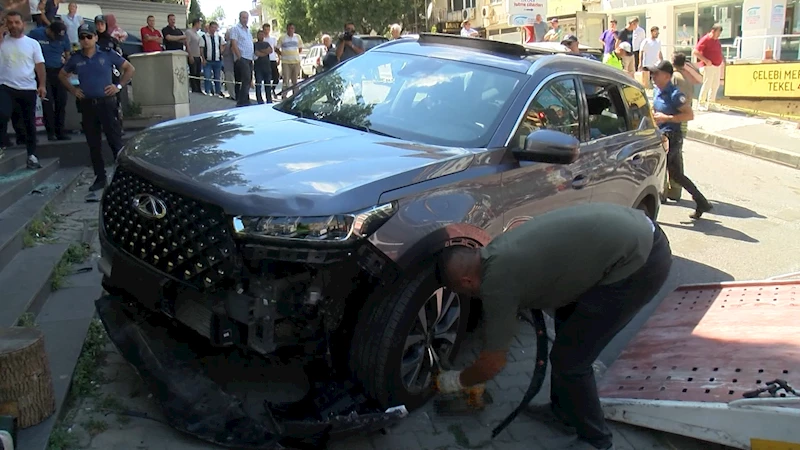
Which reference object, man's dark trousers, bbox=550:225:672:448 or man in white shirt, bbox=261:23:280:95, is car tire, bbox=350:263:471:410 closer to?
man's dark trousers, bbox=550:225:672:448

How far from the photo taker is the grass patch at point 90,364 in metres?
3.80

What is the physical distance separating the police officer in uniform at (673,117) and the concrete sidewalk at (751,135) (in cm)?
399

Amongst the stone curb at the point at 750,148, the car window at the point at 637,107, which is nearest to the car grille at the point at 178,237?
the car window at the point at 637,107

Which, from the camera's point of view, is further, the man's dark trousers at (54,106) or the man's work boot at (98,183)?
the man's dark trousers at (54,106)

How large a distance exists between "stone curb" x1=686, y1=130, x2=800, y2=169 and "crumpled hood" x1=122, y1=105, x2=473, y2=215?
9276mm

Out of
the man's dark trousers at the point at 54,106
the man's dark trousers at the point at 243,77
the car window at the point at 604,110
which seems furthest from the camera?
the man's dark trousers at the point at 243,77

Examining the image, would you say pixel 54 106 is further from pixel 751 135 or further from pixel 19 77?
pixel 751 135

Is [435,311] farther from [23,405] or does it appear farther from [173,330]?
[23,405]

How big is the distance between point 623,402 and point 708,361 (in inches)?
23.4

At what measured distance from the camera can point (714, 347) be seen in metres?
4.24

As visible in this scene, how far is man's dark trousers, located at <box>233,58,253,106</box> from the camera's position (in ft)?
46.0

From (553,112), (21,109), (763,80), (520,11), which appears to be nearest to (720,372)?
(553,112)

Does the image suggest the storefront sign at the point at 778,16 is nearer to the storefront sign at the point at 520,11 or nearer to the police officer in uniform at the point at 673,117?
the storefront sign at the point at 520,11

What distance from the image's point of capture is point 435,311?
12.3ft
